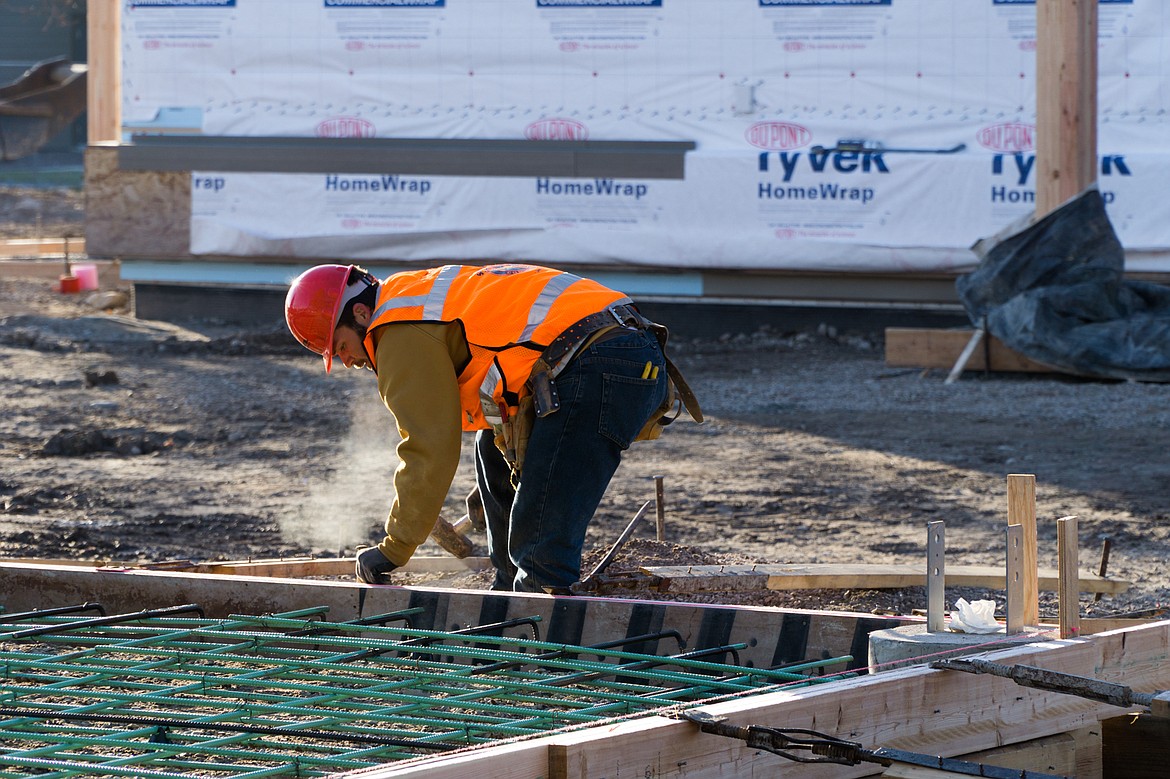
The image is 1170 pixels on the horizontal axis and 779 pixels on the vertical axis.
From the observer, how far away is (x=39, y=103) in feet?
72.9

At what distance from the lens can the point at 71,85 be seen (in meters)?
22.7

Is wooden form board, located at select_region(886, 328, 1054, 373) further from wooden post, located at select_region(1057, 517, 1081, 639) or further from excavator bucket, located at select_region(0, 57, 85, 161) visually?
excavator bucket, located at select_region(0, 57, 85, 161)

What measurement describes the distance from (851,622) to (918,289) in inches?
414

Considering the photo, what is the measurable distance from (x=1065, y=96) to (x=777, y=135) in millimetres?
3568

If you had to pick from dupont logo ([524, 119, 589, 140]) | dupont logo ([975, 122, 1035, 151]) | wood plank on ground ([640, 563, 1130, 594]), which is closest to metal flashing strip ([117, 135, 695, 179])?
dupont logo ([524, 119, 589, 140])

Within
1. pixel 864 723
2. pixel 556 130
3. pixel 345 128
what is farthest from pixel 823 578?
pixel 345 128

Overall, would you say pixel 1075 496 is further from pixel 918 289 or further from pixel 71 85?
pixel 71 85

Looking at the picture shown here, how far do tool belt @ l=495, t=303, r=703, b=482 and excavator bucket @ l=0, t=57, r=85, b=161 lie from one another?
19363 mm

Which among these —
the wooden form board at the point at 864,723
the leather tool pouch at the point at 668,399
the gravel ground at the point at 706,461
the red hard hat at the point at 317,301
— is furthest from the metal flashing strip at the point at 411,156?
the wooden form board at the point at 864,723

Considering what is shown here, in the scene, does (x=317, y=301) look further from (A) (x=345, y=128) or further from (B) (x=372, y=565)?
(A) (x=345, y=128)

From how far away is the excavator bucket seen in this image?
22.2 m

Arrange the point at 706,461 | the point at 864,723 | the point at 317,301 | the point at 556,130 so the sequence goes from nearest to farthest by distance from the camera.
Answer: the point at 864,723, the point at 317,301, the point at 706,461, the point at 556,130

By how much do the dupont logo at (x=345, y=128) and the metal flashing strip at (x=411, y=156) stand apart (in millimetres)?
61

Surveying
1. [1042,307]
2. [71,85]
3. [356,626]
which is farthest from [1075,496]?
[71,85]
